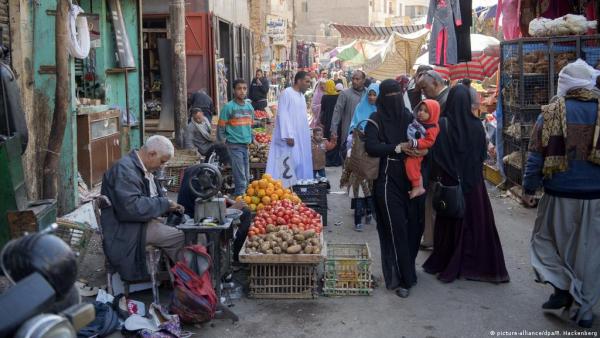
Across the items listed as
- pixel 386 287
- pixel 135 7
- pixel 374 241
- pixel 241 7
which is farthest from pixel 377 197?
pixel 241 7

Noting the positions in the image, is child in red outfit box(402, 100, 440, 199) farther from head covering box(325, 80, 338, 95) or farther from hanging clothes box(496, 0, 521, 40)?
head covering box(325, 80, 338, 95)

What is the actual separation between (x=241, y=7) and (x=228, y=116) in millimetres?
15971

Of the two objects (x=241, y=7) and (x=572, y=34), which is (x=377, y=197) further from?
(x=241, y=7)

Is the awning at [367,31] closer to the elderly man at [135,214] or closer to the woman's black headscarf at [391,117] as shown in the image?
the woman's black headscarf at [391,117]

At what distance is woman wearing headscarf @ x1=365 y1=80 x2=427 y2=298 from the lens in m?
5.68

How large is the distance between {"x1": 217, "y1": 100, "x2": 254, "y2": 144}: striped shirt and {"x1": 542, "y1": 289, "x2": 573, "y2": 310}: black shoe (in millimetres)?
5217

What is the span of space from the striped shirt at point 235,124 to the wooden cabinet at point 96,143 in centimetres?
176

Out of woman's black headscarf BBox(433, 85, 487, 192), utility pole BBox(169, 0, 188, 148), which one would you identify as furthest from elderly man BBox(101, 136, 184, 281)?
utility pole BBox(169, 0, 188, 148)

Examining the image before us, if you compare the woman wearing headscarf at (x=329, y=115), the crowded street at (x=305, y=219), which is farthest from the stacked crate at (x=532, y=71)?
the woman wearing headscarf at (x=329, y=115)

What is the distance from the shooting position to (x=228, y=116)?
30.5 feet

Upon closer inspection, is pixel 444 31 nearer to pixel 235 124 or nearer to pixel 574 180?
pixel 235 124

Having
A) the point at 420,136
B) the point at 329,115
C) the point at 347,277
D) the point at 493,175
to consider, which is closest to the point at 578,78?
the point at 420,136

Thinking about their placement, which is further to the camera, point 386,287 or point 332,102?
point 332,102

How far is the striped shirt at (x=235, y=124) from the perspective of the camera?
925 centimetres
